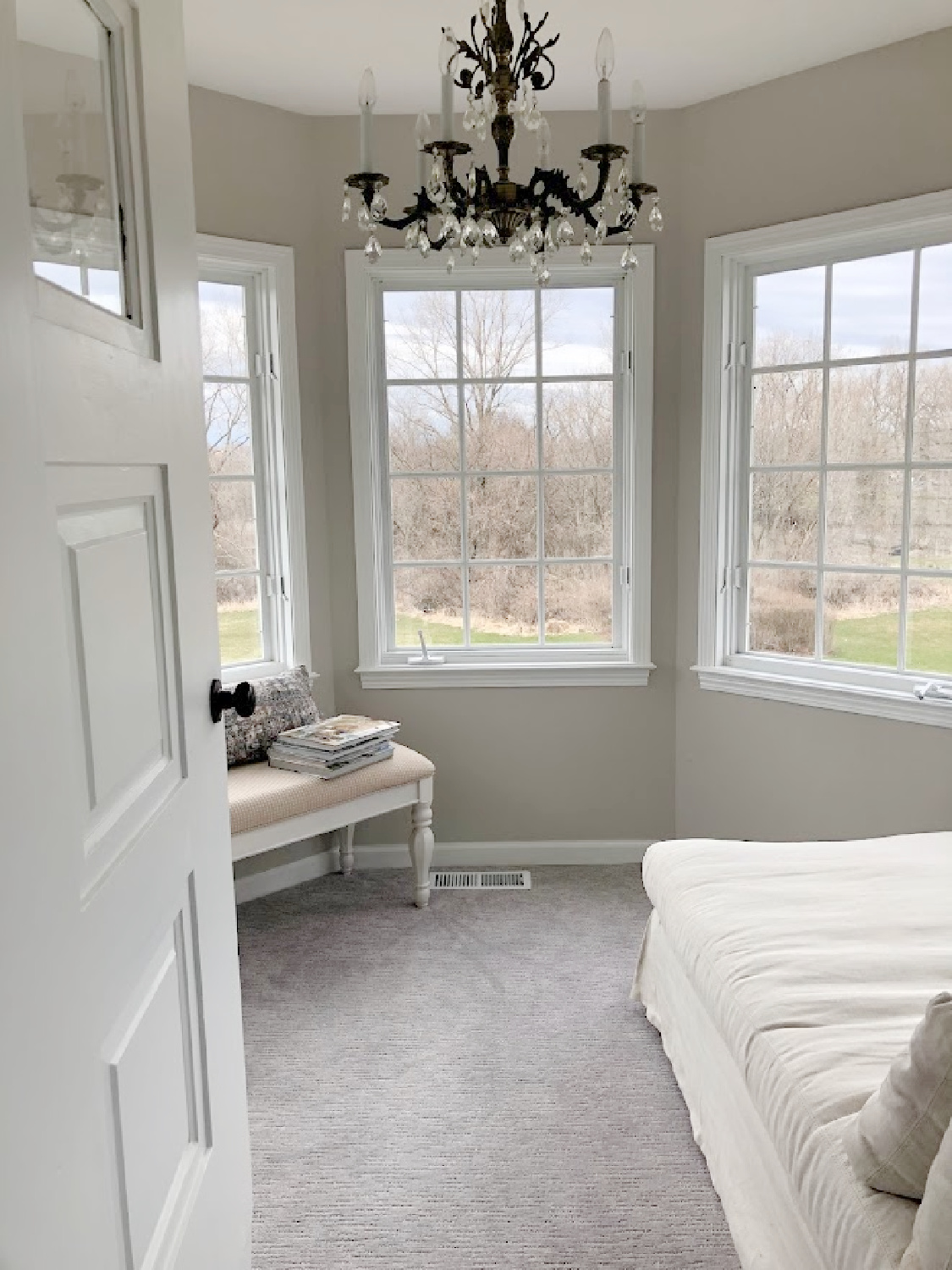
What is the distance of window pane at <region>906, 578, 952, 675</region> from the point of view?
3203 mm

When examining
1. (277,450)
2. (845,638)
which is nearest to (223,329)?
(277,450)

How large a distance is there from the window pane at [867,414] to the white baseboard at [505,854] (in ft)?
5.43

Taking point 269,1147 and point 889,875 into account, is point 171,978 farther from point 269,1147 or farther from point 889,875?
point 889,875

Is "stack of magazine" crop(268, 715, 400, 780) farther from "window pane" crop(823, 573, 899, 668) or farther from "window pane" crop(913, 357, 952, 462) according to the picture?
"window pane" crop(913, 357, 952, 462)

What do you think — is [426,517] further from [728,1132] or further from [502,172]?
[728,1132]

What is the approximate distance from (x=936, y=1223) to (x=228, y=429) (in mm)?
3030

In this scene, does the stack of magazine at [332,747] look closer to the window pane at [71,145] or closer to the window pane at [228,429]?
the window pane at [228,429]

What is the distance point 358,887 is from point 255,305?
7.05 feet

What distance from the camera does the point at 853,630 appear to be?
3406 mm

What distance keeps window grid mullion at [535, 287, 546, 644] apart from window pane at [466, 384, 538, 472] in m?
0.02

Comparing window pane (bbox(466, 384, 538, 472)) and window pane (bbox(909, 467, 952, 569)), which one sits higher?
window pane (bbox(466, 384, 538, 472))

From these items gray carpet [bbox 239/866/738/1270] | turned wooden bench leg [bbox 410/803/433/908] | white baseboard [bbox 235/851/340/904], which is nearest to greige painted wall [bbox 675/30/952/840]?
gray carpet [bbox 239/866/738/1270]

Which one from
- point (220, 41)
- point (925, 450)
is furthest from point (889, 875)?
point (220, 41)

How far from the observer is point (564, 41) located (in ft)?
9.59
